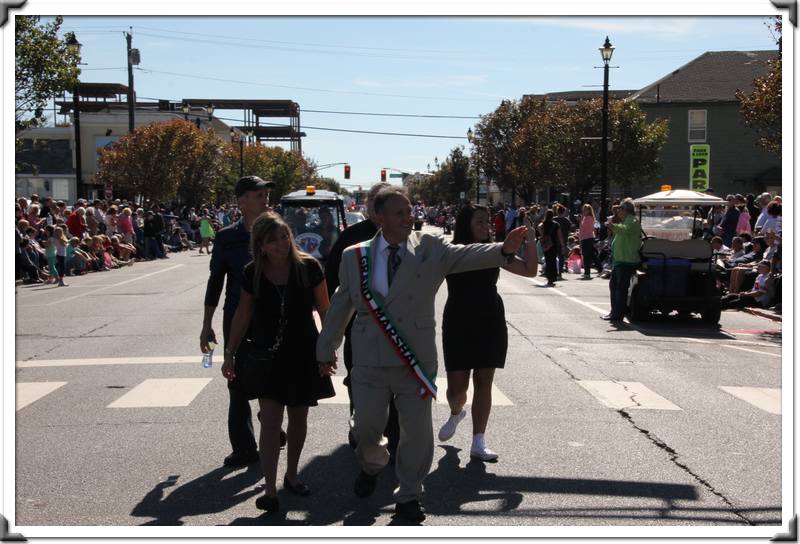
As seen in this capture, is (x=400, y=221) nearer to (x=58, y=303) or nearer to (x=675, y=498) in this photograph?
(x=675, y=498)

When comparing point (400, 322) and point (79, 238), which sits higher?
point (400, 322)

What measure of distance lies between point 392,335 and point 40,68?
20586mm

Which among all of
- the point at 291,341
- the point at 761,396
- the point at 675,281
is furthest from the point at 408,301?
the point at 675,281

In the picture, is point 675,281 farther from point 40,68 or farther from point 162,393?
Result: point 40,68

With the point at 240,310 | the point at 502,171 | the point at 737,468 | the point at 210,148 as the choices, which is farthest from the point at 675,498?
the point at 502,171

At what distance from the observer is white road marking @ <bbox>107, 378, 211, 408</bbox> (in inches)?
375

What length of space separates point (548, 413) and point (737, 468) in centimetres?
219

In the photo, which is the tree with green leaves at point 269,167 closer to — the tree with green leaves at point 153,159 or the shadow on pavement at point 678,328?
the tree with green leaves at point 153,159

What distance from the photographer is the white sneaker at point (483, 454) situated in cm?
736

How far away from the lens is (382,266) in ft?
19.7

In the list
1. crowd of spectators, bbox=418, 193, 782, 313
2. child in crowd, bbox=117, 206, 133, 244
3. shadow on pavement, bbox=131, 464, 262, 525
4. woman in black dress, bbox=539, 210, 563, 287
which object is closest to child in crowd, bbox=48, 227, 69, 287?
child in crowd, bbox=117, 206, 133, 244

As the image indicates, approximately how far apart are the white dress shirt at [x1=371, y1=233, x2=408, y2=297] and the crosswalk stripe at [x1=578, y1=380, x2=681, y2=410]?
4.18 metres

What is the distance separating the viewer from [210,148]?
56.0 m

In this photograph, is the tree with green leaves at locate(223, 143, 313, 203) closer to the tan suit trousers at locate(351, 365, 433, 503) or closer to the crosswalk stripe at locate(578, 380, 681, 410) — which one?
the crosswalk stripe at locate(578, 380, 681, 410)
